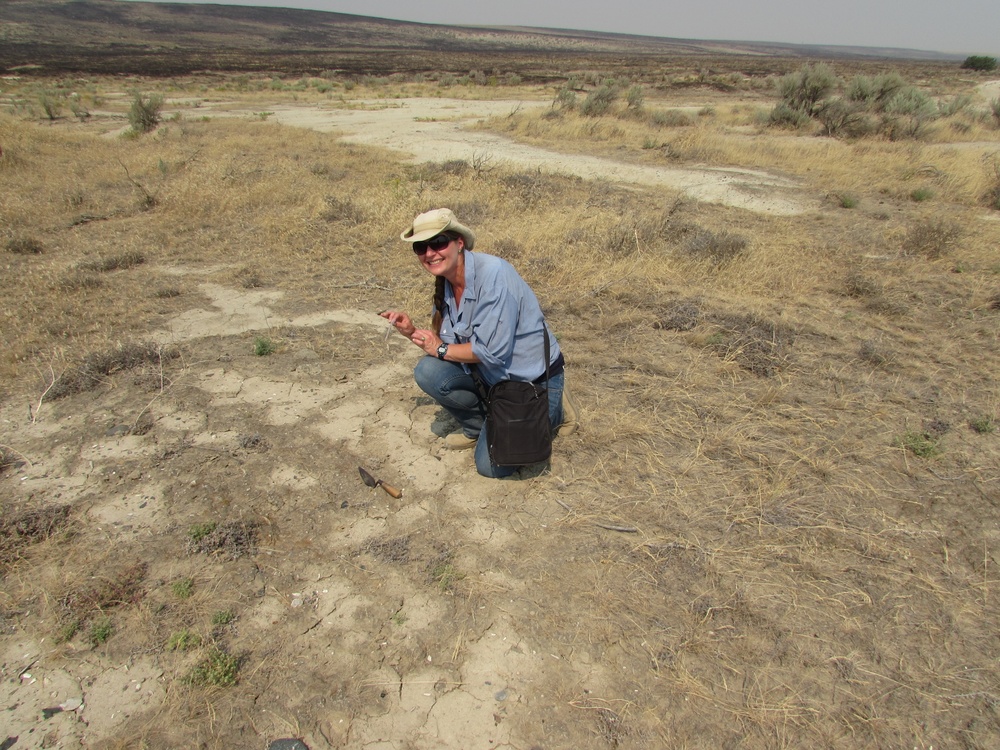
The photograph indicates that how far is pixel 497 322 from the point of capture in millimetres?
2717

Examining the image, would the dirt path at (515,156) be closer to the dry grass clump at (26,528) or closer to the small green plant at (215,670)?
the small green plant at (215,670)

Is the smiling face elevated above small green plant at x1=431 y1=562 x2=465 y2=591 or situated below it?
above

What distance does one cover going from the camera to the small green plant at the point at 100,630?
2207mm

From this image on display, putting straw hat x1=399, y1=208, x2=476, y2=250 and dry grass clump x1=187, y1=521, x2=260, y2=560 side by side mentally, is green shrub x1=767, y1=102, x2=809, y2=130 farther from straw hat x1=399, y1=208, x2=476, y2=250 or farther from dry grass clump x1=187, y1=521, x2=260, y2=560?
dry grass clump x1=187, y1=521, x2=260, y2=560

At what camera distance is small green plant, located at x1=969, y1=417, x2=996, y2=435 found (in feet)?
11.1

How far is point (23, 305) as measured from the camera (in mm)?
5035

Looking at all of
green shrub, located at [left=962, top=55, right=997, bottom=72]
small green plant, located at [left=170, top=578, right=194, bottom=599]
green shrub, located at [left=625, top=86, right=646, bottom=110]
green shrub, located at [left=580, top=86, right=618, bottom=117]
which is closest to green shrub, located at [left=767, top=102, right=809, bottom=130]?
green shrub, located at [left=625, top=86, right=646, bottom=110]

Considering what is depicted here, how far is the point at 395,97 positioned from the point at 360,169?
20.8 meters

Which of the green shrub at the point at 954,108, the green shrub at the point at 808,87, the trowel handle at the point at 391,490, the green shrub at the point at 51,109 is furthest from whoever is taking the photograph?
the green shrub at the point at 51,109

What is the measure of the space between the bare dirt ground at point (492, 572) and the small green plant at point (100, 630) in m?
0.04

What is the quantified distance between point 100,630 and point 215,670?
548mm

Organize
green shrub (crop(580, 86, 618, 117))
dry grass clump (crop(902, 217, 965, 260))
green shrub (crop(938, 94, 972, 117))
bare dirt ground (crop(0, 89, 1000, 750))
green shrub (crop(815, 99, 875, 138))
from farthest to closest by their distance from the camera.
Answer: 1. green shrub (crop(580, 86, 618, 117))
2. green shrub (crop(938, 94, 972, 117))
3. green shrub (crop(815, 99, 875, 138))
4. dry grass clump (crop(902, 217, 965, 260))
5. bare dirt ground (crop(0, 89, 1000, 750))

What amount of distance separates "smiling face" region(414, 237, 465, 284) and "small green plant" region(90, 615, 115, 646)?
1961 mm

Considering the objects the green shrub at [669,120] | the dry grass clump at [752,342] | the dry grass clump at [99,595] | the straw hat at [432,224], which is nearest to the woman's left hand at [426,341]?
the straw hat at [432,224]
